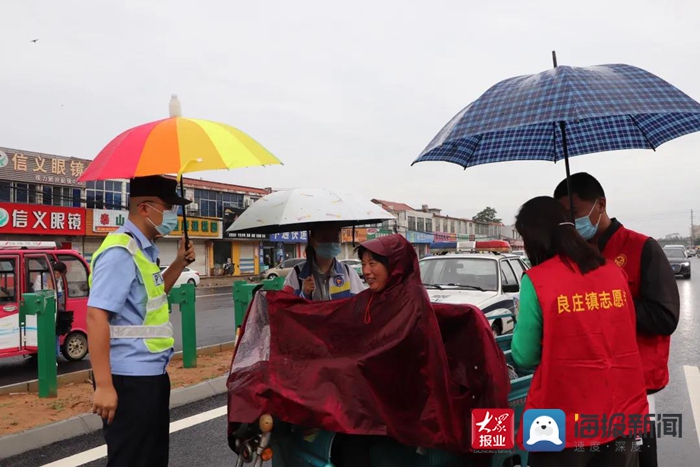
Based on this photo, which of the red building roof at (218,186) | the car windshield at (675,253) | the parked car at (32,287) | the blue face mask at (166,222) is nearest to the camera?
the blue face mask at (166,222)

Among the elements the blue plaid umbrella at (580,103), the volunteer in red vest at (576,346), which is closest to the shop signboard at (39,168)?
the blue plaid umbrella at (580,103)

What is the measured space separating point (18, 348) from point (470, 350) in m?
7.66

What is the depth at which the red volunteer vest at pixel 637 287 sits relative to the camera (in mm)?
2482

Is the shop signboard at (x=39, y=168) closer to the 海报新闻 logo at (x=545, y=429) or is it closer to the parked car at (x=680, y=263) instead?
the 海报新闻 logo at (x=545, y=429)

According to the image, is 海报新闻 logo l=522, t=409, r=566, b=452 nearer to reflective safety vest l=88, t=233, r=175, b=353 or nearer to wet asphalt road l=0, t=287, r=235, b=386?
reflective safety vest l=88, t=233, r=175, b=353

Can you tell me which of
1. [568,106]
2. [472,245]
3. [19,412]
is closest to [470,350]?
[568,106]

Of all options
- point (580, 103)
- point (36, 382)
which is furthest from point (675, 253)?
point (36, 382)

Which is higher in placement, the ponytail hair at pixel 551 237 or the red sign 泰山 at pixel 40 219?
the red sign 泰山 at pixel 40 219

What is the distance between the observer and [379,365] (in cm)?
234

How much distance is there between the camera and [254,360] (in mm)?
2613

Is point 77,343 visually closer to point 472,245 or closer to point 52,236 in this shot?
point 472,245

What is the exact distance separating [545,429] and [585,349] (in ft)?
1.17

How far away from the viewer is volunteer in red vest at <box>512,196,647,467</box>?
1.95 m

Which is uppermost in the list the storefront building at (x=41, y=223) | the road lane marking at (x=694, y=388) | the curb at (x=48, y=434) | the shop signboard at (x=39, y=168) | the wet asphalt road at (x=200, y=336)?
the shop signboard at (x=39, y=168)
